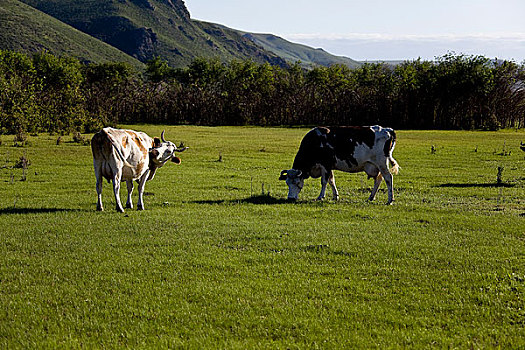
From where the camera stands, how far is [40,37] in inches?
5022

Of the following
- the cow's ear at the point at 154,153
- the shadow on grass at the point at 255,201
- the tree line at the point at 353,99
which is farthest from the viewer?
the tree line at the point at 353,99

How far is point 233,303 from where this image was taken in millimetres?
6852

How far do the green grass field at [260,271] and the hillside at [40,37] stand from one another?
108m

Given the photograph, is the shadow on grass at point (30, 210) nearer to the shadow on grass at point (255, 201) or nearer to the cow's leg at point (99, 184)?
the cow's leg at point (99, 184)

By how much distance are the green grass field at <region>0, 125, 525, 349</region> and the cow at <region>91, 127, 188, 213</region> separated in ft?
2.80

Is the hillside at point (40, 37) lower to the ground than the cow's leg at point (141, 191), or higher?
higher

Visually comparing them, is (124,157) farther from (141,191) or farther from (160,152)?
(160,152)

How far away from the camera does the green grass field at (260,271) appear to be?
6.06 m

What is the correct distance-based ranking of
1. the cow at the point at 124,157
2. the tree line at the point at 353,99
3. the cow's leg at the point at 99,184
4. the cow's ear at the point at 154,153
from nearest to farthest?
the cow at the point at 124,157 → the cow's leg at the point at 99,184 → the cow's ear at the point at 154,153 → the tree line at the point at 353,99

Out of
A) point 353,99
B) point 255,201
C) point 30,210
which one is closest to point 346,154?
point 255,201

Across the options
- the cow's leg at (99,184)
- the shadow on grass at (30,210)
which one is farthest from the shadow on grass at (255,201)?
the shadow on grass at (30,210)

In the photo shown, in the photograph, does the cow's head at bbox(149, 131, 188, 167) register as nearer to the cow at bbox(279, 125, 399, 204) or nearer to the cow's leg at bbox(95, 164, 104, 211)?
the cow's leg at bbox(95, 164, 104, 211)

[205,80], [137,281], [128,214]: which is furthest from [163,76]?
[137,281]

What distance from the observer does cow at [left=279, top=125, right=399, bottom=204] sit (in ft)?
50.0
